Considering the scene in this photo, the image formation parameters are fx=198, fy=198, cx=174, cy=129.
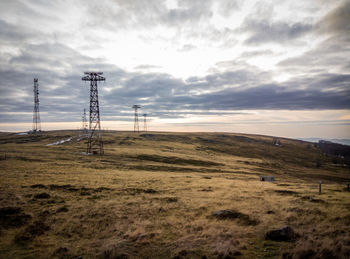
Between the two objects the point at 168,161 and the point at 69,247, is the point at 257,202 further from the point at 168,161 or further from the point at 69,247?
the point at 168,161

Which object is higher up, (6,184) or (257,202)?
(6,184)

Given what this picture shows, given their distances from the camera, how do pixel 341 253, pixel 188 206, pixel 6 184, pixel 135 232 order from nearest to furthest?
pixel 341 253 → pixel 135 232 → pixel 188 206 → pixel 6 184

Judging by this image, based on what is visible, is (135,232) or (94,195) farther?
(94,195)

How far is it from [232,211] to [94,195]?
48.4 ft

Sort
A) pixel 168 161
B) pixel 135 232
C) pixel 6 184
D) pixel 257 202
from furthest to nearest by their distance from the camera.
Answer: pixel 168 161 < pixel 6 184 < pixel 257 202 < pixel 135 232

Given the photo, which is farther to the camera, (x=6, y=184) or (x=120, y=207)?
(x=6, y=184)

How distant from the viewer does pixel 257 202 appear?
2075 centimetres

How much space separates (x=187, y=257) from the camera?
1055 centimetres

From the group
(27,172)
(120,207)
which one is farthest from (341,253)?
(27,172)

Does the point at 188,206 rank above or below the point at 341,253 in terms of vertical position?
below

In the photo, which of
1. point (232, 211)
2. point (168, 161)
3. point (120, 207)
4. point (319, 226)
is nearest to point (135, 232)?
point (120, 207)

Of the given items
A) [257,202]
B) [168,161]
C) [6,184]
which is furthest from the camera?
[168,161]

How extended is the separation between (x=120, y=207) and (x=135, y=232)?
5.51m

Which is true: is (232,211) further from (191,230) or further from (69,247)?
(69,247)
